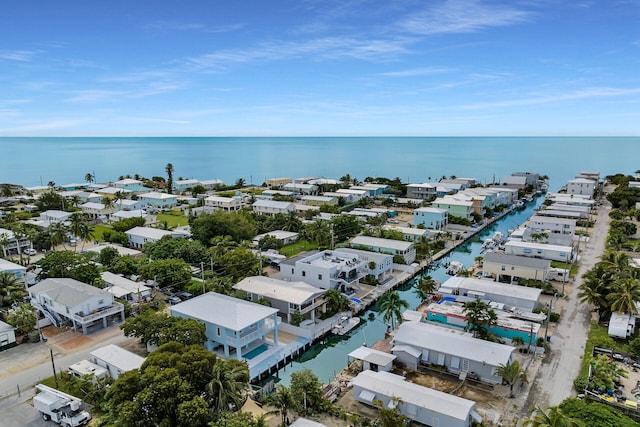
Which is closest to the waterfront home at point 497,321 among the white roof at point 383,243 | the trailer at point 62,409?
Answer: the white roof at point 383,243

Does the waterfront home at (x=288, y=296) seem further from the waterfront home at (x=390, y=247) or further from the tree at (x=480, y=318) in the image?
the waterfront home at (x=390, y=247)

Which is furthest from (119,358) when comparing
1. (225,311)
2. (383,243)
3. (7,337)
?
(383,243)

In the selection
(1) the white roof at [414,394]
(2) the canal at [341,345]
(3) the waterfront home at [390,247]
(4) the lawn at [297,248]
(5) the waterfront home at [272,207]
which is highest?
(5) the waterfront home at [272,207]

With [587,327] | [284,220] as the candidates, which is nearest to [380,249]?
[284,220]

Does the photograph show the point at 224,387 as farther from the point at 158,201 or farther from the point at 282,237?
the point at 158,201

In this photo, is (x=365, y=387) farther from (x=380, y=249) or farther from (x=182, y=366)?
(x=380, y=249)

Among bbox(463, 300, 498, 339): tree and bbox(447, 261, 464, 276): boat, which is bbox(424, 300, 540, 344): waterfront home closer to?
bbox(463, 300, 498, 339): tree
